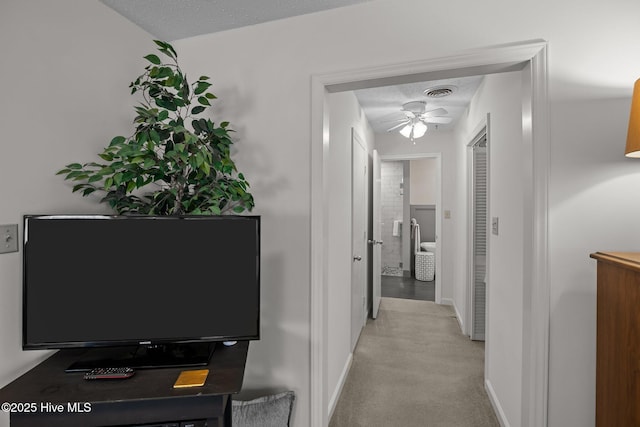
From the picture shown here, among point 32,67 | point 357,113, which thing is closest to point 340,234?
point 357,113

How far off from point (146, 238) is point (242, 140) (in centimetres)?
77

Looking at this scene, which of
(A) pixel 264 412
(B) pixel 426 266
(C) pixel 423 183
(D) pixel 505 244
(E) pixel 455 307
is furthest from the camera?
(C) pixel 423 183

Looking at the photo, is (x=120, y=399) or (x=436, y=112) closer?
(x=120, y=399)

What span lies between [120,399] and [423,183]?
6.41 m

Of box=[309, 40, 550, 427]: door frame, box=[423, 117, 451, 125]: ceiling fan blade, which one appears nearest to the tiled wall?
box=[423, 117, 451, 125]: ceiling fan blade

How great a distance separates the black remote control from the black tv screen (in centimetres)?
11

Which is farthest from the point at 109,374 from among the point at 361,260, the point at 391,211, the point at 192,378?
the point at 391,211

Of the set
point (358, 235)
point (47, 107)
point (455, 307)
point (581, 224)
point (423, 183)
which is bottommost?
point (455, 307)

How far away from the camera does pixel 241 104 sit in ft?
5.74

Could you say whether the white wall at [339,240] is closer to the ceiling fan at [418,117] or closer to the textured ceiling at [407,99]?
the textured ceiling at [407,99]

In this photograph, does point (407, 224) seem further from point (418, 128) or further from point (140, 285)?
point (140, 285)

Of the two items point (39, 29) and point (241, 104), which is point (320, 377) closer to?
point (241, 104)

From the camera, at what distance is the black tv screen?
1.18m

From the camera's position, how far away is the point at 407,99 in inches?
123
